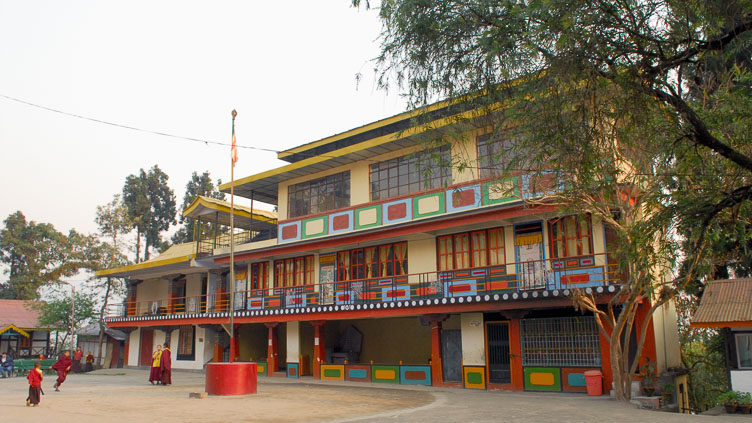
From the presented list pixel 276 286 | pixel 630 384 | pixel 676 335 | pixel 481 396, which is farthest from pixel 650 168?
pixel 276 286

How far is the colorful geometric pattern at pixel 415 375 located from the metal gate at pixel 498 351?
2.29 m

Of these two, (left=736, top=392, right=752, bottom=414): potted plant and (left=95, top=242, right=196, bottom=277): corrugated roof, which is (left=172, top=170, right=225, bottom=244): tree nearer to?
(left=95, top=242, right=196, bottom=277): corrugated roof

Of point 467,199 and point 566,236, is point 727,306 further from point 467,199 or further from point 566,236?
point 467,199

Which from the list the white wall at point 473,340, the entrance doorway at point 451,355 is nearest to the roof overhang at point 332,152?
the white wall at point 473,340

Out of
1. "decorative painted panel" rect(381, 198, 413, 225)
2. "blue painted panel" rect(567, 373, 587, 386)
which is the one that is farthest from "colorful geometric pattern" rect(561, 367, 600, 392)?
"decorative painted panel" rect(381, 198, 413, 225)

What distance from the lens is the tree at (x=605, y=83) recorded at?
→ 8.30 metres

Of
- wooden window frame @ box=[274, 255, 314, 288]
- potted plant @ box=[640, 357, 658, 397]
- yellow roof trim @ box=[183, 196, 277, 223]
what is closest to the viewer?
potted plant @ box=[640, 357, 658, 397]

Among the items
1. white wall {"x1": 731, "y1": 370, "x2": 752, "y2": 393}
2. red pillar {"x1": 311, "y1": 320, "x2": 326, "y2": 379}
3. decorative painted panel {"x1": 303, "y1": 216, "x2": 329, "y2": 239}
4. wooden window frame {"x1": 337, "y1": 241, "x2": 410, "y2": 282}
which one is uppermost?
decorative painted panel {"x1": 303, "y1": 216, "x2": 329, "y2": 239}

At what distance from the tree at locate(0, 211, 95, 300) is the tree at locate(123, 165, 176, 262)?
6307 millimetres

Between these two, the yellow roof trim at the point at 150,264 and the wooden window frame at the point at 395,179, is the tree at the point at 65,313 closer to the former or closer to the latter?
the yellow roof trim at the point at 150,264

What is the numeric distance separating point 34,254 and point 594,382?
54.7 metres

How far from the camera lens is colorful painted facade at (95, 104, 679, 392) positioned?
18.9 meters

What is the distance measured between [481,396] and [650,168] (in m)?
8.75

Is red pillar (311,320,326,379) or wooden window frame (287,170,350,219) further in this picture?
wooden window frame (287,170,350,219)
